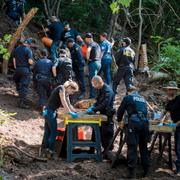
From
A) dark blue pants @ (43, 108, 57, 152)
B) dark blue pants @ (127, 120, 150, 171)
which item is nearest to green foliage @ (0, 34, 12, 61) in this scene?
dark blue pants @ (43, 108, 57, 152)

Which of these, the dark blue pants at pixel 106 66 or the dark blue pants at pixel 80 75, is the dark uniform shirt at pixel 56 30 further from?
the dark blue pants at pixel 106 66

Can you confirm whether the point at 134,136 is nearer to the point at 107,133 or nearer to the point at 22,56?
the point at 107,133

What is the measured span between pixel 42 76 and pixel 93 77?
293 centimetres

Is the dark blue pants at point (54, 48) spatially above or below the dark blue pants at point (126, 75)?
above

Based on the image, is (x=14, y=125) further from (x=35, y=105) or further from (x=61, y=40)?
(x=61, y=40)

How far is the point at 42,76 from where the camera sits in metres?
13.6

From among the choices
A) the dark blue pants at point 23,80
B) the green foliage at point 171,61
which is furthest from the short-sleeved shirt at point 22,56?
the green foliage at point 171,61

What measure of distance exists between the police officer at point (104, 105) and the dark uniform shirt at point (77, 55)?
13.7 feet

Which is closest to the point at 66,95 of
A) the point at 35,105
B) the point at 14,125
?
the point at 14,125

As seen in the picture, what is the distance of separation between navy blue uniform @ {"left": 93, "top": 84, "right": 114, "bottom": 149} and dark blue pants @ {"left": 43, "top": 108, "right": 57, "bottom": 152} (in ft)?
3.47

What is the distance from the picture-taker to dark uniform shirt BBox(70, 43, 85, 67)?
1473 centimetres

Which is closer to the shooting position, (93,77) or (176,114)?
(176,114)

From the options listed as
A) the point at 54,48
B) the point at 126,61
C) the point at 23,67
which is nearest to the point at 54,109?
the point at 23,67

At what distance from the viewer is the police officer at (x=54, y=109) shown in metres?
10.1
